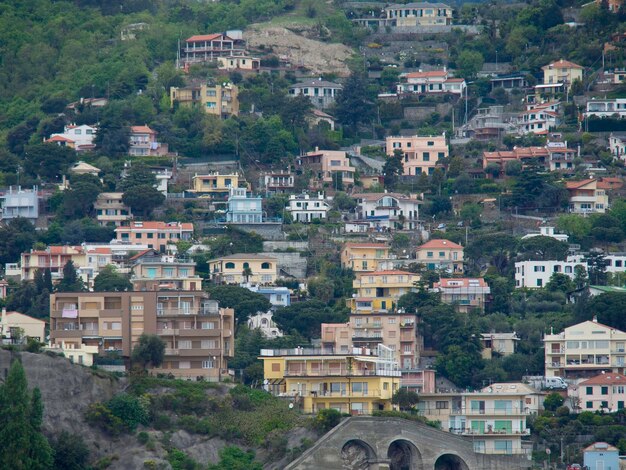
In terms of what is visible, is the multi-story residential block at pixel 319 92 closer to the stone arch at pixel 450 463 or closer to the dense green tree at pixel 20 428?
the stone arch at pixel 450 463

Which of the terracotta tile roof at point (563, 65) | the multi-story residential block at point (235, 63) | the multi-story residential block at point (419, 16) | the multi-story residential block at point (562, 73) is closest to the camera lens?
the multi-story residential block at point (562, 73)

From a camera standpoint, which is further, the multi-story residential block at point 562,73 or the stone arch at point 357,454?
the multi-story residential block at point 562,73

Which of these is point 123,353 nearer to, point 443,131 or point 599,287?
point 599,287

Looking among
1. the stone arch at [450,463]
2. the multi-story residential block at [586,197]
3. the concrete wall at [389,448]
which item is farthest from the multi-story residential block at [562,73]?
the stone arch at [450,463]

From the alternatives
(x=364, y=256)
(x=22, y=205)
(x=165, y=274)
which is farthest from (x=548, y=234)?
(x=22, y=205)

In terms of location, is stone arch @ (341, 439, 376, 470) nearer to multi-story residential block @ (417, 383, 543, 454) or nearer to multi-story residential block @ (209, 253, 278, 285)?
multi-story residential block @ (417, 383, 543, 454)

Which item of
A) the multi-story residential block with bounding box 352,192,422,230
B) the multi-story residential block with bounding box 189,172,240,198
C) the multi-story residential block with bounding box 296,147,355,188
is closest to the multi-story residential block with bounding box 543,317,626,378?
the multi-story residential block with bounding box 352,192,422,230

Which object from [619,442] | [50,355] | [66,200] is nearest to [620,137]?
[66,200]
